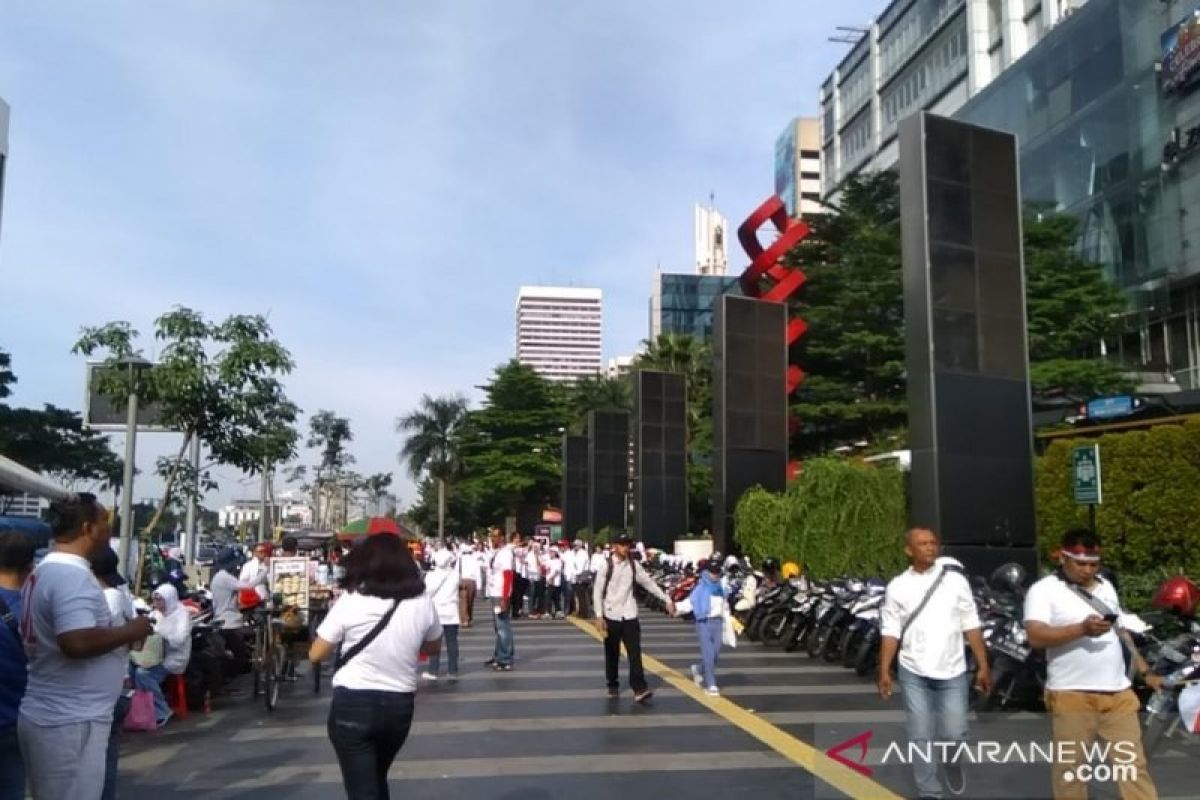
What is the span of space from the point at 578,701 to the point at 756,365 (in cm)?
1626

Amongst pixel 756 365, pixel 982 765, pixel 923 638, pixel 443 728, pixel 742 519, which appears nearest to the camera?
pixel 982 765

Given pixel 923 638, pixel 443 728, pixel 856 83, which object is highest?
pixel 856 83

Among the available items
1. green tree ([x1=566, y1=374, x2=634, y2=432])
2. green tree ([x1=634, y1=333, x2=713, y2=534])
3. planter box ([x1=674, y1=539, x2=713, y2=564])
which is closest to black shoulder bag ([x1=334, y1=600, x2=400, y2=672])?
planter box ([x1=674, y1=539, x2=713, y2=564])

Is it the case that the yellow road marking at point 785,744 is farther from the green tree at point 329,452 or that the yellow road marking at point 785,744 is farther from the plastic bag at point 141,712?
the green tree at point 329,452

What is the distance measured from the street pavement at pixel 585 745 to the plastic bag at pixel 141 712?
6.0 inches

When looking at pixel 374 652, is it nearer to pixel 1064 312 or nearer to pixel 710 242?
pixel 1064 312

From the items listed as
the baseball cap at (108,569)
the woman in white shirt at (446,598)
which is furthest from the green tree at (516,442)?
the baseball cap at (108,569)

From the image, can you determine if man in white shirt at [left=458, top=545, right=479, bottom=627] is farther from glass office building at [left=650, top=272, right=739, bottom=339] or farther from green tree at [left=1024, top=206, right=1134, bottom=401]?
glass office building at [left=650, top=272, right=739, bottom=339]

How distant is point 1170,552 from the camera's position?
15.3 meters

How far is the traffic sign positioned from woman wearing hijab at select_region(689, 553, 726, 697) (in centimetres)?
472

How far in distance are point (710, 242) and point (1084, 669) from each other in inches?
5854

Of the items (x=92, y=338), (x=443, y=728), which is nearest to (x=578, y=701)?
(x=443, y=728)

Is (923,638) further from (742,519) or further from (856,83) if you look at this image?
(856,83)

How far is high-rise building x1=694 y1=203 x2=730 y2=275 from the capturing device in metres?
149
